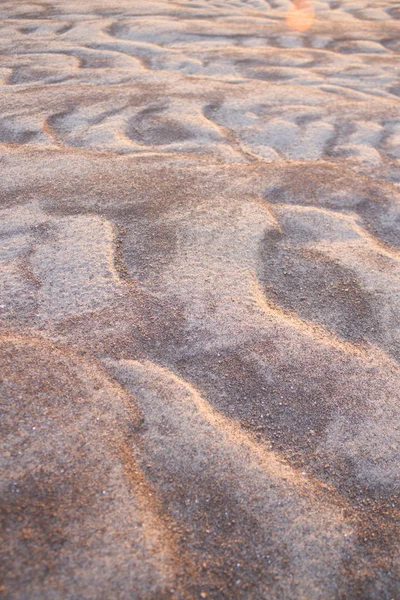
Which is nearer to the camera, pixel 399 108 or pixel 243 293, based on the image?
pixel 243 293

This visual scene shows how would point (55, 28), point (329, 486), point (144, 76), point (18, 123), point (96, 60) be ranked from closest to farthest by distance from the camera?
point (329, 486) → point (18, 123) → point (144, 76) → point (96, 60) → point (55, 28)

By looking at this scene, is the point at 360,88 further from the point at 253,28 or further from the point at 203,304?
the point at 203,304

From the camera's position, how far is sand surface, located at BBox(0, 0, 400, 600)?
3.95 feet

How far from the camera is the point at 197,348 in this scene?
1716mm

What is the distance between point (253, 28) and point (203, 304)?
456cm

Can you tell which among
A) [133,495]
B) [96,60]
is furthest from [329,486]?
[96,60]

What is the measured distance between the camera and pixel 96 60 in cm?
443

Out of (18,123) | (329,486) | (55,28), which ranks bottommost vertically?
(329,486)

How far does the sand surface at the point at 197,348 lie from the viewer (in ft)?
3.95

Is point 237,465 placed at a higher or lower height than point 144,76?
lower

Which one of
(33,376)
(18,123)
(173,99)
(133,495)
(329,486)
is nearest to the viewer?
(133,495)

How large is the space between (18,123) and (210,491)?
2714mm

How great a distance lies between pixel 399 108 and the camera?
12.1ft

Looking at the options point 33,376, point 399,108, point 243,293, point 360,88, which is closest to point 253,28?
point 360,88
